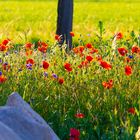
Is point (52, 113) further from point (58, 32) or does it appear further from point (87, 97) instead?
point (58, 32)

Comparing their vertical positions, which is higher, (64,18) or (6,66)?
(6,66)

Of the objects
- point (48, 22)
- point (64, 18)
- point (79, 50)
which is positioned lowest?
point (48, 22)

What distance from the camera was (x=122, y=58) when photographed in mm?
5949

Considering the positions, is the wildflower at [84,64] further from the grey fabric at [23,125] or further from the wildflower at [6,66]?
the grey fabric at [23,125]

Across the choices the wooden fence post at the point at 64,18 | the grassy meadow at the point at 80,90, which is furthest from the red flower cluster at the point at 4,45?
the wooden fence post at the point at 64,18

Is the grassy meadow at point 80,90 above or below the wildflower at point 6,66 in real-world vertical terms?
below

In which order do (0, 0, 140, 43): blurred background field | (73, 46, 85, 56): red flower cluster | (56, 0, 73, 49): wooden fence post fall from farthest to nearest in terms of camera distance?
(0, 0, 140, 43): blurred background field → (56, 0, 73, 49): wooden fence post → (73, 46, 85, 56): red flower cluster

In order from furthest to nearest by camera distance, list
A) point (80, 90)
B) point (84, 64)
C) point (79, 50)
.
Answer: point (79, 50) < point (84, 64) < point (80, 90)

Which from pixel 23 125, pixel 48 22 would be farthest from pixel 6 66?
pixel 48 22

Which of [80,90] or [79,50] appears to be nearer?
[80,90]

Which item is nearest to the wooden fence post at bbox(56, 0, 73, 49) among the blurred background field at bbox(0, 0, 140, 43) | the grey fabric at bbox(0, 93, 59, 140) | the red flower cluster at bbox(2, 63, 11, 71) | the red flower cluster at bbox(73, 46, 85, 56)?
the blurred background field at bbox(0, 0, 140, 43)

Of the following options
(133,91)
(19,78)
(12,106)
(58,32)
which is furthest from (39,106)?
(58,32)

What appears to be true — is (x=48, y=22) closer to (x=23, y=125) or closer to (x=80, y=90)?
(x=80, y=90)

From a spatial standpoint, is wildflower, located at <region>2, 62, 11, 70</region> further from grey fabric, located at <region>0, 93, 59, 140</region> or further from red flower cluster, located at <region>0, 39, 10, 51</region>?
grey fabric, located at <region>0, 93, 59, 140</region>
